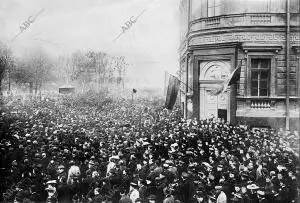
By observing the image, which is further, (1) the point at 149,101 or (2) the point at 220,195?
(1) the point at 149,101

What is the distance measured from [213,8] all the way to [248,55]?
2.19m

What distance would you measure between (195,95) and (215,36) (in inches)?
95.9

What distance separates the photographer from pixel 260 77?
1231cm

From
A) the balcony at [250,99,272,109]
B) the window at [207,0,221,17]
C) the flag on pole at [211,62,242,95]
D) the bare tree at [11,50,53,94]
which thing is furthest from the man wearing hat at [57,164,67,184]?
the window at [207,0,221,17]

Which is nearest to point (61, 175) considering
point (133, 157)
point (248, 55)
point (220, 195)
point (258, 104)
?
point (133, 157)

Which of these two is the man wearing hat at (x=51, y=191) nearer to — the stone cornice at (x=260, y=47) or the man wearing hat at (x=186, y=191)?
the man wearing hat at (x=186, y=191)

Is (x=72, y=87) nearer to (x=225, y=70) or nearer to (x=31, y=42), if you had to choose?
(x=31, y=42)

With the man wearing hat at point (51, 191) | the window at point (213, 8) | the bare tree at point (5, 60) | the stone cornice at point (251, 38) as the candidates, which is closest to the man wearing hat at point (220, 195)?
the man wearing hat at point (51, 191)

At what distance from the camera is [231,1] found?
12328mm

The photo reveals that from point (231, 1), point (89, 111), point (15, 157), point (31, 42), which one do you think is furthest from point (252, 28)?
point (15, 157)

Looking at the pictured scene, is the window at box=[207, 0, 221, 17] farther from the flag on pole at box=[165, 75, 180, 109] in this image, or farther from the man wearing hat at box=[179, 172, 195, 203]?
the man wearing hat at box=[179, 172, 195, 203]

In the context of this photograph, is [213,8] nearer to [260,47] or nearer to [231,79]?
[260,47]

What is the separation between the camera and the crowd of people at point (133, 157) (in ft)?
25.0

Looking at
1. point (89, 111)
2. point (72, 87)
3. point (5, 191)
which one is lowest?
point (5, 191)
